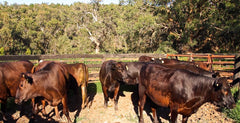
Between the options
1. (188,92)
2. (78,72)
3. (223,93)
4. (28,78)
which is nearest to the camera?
(223,93)

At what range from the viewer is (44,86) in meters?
4.91

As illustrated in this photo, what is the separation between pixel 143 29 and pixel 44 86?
16.4 m

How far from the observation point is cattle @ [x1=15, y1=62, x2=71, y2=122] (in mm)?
4703

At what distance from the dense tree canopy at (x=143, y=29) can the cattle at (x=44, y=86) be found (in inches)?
596

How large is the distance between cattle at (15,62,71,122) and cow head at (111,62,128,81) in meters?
2.13

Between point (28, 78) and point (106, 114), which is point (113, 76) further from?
point (28, 78)

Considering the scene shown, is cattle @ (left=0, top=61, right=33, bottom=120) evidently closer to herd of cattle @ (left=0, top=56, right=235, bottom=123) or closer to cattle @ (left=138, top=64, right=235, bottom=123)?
herd of cattle @ (left=0, top=56, right=235, bottom=123)

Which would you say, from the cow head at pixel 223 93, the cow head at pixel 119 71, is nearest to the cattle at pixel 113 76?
the cow head at pixel 119 71

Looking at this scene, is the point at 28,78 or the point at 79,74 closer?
the point at 28,78

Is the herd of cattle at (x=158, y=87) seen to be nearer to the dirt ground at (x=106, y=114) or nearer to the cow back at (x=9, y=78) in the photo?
the cow back at (x=9, y=78)

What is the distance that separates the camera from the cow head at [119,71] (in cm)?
683

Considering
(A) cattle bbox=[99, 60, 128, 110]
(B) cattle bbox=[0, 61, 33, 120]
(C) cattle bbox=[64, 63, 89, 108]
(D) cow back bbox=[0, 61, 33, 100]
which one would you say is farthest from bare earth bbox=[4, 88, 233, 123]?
(D) cow back bbox=[0, 61, 33, 100]

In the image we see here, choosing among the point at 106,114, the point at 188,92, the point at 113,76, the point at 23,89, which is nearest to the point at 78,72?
the point at 113,76

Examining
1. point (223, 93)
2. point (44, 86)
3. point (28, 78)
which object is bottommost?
point (223, 93)
